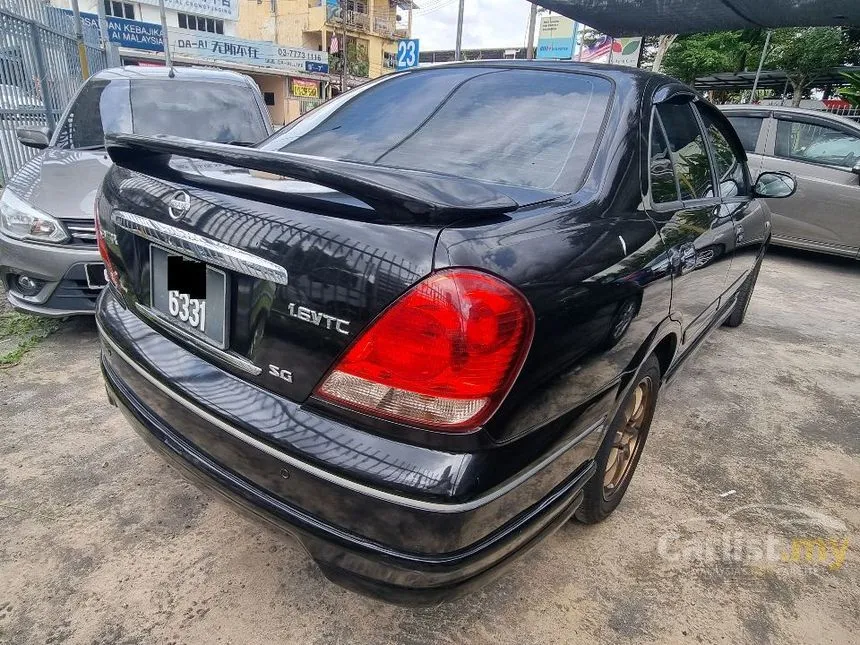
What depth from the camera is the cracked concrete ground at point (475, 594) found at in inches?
63.9

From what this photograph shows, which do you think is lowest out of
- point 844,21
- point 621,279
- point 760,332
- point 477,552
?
point 760,332

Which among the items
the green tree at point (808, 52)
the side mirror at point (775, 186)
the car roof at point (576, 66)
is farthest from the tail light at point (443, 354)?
the green tree at point (808, 52)

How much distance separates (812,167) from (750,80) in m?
17.6

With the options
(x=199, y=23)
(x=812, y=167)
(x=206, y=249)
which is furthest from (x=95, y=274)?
(x=199, y=23)

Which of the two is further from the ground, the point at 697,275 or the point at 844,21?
the point at 844,21

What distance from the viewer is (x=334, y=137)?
201 cm

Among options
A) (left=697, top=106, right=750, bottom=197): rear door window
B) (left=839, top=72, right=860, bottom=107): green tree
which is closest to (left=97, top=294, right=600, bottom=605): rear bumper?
(left=697, top=106, right=750, bottom=197): rear door window

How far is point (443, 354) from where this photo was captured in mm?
1092

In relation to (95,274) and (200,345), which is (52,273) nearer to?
(95,274)

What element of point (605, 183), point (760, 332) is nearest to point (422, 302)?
point (605, 183)

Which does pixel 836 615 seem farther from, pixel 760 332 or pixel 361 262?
pixel 760 332

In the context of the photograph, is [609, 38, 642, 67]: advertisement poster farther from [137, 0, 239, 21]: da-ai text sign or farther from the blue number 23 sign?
[137, 0, 239, 21]: da-ai text sign

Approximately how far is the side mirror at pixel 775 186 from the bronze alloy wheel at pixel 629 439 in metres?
1.89

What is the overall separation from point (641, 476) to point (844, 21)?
7.36 metres
